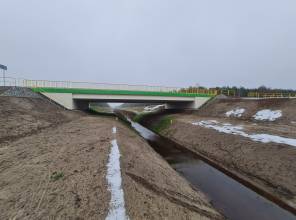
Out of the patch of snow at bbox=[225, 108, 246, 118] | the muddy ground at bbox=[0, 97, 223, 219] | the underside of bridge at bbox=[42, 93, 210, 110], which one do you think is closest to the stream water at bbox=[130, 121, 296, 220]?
the muddy ground at bbox=[0, 97, 223, 219]

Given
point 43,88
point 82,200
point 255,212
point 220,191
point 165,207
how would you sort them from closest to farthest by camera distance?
point 82,200 → point 165,207 → point 255,212 → point 220,191 → point 43,88

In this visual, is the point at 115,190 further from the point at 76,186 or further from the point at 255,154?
the point at 255,154

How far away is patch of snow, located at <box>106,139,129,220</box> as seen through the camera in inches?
256

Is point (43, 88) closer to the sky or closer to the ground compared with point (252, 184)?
closer to the sky

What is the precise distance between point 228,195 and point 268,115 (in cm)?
2210

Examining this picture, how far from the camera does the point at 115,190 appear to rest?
792 cm

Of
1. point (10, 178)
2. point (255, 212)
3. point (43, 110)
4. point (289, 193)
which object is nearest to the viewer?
point (10, 178)

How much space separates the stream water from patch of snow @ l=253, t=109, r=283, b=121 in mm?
15744

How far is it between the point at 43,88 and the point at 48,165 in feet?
95.0

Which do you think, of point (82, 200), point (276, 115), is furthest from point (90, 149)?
point (276, 115)

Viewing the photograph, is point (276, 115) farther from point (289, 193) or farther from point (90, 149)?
point (90, 149)

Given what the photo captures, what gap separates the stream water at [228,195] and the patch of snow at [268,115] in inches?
620

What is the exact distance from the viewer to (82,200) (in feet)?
24.0

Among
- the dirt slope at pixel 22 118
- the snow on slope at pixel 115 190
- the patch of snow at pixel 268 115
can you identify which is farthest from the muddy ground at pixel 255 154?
the dirt slope at pixel 22 118
